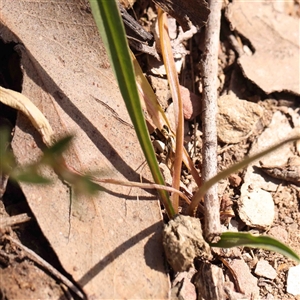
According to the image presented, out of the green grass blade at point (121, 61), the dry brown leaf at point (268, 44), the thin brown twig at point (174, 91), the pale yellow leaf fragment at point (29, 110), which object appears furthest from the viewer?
the dry brown leaf at point (268, 44)

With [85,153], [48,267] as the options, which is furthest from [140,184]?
[48,267]

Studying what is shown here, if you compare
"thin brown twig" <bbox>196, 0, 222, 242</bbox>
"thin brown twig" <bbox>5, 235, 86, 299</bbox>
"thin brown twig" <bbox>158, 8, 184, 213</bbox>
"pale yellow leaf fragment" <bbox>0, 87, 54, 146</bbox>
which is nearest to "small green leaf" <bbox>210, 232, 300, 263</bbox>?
"thin brown twig" <bbox>196, 0, 222, 242</bbox>

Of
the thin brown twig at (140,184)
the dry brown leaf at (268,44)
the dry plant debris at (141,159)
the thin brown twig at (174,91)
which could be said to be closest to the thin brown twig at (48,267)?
the dry plant debris at (141,159)

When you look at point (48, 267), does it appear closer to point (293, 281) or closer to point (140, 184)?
point (140, 184)

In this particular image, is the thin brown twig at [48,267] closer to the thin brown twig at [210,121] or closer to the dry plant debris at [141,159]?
the dry plant debris at [141,159]

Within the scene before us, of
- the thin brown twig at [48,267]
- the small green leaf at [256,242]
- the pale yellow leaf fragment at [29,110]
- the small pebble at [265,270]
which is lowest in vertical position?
the thin brown twig at [48,267]

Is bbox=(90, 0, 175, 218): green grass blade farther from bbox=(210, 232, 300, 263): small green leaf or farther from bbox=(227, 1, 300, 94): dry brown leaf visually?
bbox=(227, 1, 300, 94): dry brown leaf
